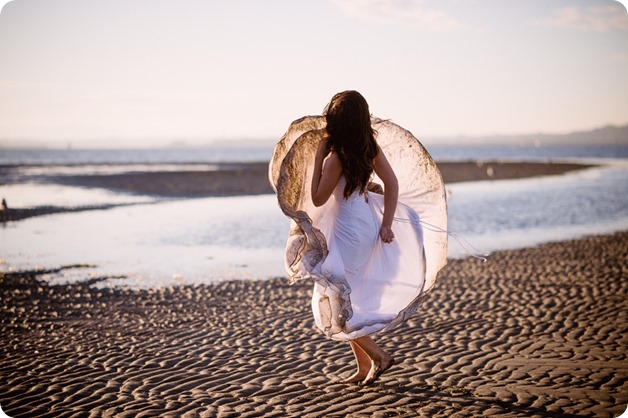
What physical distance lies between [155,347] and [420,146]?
4.00 meters

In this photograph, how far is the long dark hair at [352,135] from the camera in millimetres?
5656

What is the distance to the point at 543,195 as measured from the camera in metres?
32.0

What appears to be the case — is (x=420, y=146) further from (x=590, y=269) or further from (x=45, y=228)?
(x=45, y=228)

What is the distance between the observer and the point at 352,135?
5672 mm

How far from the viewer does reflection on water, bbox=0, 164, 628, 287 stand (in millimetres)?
13023

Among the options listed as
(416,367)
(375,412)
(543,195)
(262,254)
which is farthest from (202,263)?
(543,195)

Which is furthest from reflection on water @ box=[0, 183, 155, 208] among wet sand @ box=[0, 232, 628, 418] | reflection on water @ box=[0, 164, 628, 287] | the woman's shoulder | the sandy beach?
the woman's shoulder

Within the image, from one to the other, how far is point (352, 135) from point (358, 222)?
0.83 meters

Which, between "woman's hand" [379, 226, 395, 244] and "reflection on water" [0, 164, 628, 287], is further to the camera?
"reflection on water" [0, 164, 628, 287]

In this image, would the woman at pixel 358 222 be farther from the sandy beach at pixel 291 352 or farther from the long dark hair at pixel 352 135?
the sandy beach at pixel 291 352

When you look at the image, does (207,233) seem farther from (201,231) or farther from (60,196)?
(60,196)

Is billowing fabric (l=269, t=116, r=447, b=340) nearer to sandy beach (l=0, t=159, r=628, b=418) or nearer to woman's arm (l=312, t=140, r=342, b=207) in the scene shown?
woman's arm (l=312, t=140, r=342, b=207)

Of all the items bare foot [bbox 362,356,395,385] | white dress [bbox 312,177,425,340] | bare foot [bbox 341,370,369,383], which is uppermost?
white dress [bbox 312,177,425,340]

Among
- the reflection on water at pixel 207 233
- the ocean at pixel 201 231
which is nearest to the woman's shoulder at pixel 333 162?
the ocean at pixel 201 231
